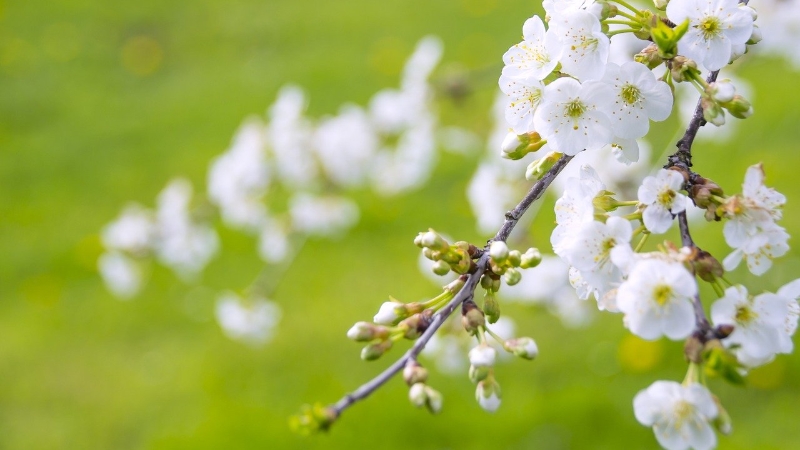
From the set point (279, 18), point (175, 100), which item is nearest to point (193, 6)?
point (279, 18)

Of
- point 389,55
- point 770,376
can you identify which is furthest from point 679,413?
point 389,55

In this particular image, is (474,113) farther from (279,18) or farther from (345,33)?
(279,18)

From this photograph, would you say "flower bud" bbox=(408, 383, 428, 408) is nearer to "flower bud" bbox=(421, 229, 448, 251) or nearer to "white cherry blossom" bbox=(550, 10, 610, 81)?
"flower bud" bbox=(421, 229, 448, 251)

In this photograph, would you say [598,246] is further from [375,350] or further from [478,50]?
[478,50]

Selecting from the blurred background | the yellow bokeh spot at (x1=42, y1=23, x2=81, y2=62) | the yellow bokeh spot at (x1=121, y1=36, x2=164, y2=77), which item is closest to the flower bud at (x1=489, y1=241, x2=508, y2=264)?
the blurred background

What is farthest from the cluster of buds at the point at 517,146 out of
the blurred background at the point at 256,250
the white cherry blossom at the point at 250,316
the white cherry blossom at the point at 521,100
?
the white cherry blossom at the point at 250,316

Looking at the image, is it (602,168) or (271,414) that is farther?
(271,414)

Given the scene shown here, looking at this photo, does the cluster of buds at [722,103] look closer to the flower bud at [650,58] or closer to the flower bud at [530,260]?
the flower bud at [650,58]
